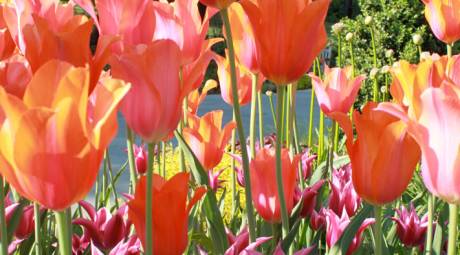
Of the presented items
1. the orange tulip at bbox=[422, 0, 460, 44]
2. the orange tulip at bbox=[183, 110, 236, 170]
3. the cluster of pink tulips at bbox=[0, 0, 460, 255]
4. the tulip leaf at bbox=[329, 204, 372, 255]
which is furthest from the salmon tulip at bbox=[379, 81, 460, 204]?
the orange tulip at bbox=[422, 0, 460, 44]

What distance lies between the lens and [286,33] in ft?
3.79

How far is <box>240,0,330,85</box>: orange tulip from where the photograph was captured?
1.15m

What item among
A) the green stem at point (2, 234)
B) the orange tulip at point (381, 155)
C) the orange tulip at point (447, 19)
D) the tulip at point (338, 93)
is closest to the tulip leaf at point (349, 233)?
the orange tulip at point (381, 155)

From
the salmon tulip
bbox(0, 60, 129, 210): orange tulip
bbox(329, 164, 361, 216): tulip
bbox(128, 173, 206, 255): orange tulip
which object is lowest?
bbox(329, 164, 361, 216): tulip

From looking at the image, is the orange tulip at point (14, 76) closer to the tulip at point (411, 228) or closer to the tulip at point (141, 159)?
the tulip at point (411, 228)

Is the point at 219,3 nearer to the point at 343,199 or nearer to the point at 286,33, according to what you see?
the point at 286,33

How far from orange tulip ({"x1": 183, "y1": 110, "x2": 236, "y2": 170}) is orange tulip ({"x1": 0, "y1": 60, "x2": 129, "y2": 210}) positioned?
95cm

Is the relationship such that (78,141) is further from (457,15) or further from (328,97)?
(457,15)

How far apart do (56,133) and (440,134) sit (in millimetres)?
474

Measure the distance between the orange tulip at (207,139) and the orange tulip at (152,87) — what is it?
77 centimetres

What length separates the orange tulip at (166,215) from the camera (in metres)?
1.04

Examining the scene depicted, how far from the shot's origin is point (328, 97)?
190 centimetres

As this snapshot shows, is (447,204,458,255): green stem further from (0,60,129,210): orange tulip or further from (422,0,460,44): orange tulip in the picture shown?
(422,0,460,44): orange tulip

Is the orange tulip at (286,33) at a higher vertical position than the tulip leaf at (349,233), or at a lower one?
higher
